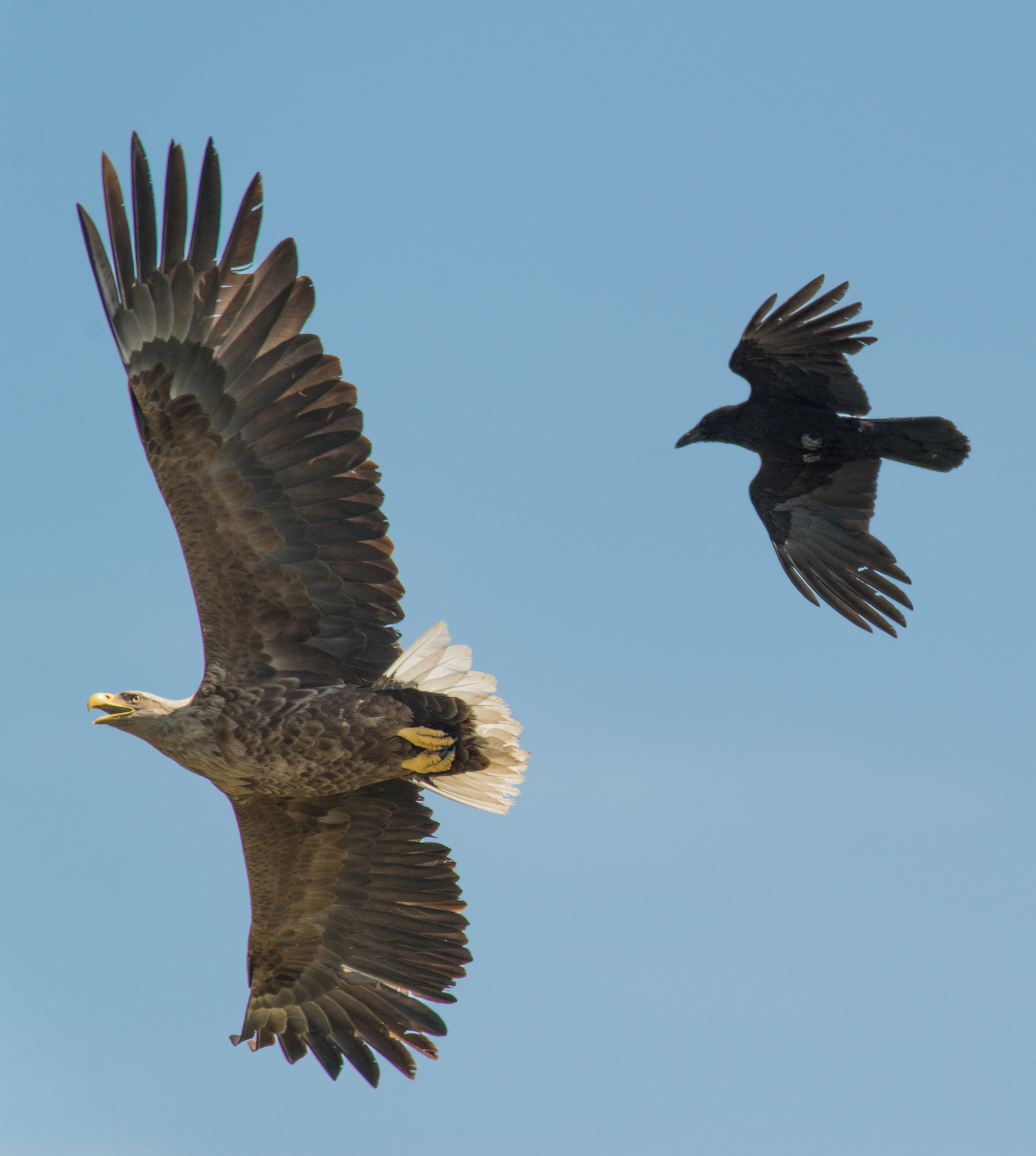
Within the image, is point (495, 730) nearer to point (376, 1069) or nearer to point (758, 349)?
point (376, 1069)

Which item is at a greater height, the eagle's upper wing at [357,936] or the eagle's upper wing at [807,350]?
the eagle's upper wing at [807,350]

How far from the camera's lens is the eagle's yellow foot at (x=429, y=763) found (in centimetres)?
671

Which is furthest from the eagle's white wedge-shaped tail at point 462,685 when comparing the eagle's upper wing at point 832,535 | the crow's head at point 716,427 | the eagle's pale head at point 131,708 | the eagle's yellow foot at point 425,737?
the crow's head at point 716,427

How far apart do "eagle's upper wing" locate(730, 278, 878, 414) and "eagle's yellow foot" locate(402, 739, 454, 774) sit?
3.29m

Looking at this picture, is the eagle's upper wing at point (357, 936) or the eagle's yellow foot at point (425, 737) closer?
the eagle's yellow foot at point (425, 737)

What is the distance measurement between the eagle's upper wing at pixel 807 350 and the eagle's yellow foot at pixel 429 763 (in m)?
3.29

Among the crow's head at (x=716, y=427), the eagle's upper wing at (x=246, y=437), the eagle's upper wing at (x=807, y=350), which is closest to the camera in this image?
the eagle's upper wing at (x=246, y=437)

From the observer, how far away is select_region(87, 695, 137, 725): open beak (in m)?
6.48

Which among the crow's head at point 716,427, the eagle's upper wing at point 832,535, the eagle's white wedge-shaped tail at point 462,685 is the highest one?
the crow's head at point 716,427

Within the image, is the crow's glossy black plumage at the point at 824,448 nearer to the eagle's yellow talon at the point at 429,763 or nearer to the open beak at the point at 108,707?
the eagle's yellow talon at the point at 429,763

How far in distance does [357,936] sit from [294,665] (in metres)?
1.71

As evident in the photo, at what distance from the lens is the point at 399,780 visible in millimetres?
7168

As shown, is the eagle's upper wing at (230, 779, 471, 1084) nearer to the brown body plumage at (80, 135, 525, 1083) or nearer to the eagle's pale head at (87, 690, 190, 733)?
the brown body plumage at (80, 135, 525, 1083)

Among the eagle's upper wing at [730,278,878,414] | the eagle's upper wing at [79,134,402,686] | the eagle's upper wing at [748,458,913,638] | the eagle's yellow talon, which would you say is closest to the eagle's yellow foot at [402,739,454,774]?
the eagle's yellow talon
